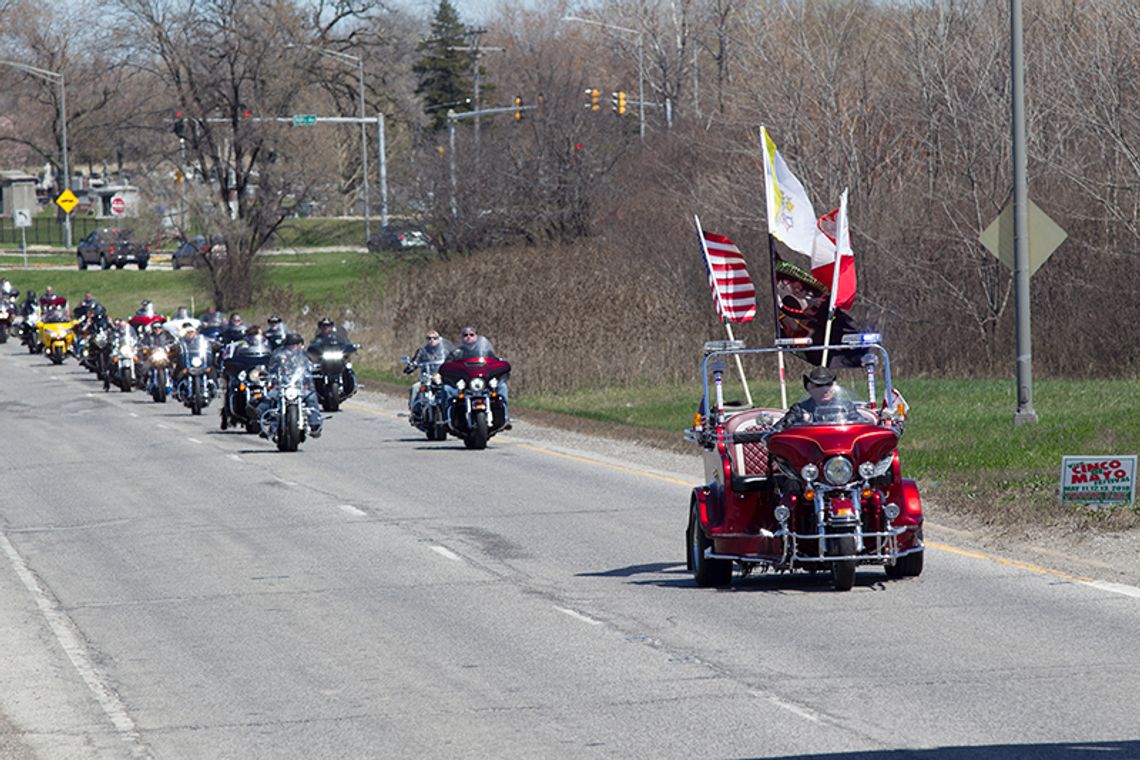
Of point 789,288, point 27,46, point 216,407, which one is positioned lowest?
point 216,407

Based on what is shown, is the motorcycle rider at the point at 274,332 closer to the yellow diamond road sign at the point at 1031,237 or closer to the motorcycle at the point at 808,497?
the yellow diamond road sign at the point at 1031,237

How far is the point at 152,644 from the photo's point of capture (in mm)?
13102

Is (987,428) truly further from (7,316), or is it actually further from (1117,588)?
(7,316)

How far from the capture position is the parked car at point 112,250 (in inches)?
3521

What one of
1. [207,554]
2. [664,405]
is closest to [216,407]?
[664,405]

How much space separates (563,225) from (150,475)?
3891 cm

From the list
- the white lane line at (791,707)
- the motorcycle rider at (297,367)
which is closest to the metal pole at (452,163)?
the motorcycle rider at (297,367)

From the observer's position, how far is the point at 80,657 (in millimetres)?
12758

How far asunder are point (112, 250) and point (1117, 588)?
79.2 meters

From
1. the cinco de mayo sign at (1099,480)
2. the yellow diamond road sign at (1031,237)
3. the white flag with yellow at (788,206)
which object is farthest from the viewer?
the yellow diamond road sign at (1031,237)

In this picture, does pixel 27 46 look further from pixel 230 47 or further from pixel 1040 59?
pixel 1040 59

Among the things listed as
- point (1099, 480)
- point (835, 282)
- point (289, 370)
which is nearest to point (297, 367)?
point (289, 370)

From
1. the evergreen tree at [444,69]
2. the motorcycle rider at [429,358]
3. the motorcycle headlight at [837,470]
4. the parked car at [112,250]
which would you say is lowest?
the motorcycle rider at [429,358]

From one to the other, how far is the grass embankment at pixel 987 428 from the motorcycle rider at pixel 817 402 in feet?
13.4
